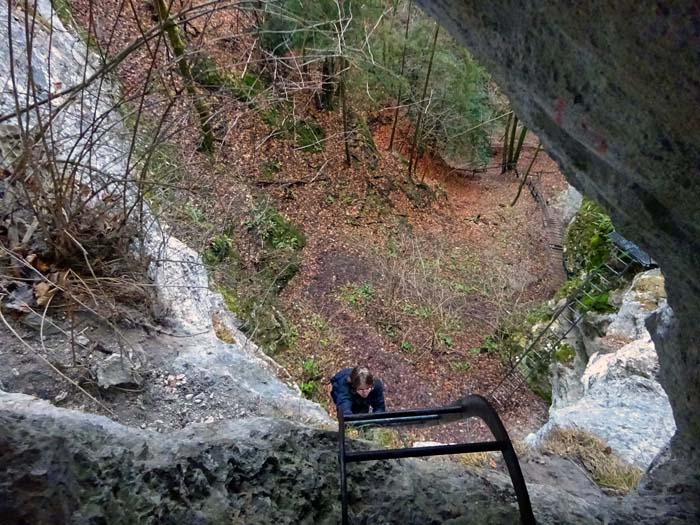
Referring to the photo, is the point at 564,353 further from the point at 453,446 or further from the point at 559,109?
the point at 559,109

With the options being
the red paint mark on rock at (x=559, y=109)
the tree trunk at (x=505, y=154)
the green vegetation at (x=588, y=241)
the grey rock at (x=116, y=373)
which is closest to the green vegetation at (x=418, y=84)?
the tree trunk at (x=505, y=154)

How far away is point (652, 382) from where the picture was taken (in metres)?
4.02

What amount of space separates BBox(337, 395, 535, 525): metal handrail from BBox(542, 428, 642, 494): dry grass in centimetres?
160

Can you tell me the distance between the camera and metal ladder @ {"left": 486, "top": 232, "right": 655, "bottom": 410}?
650 centimetres

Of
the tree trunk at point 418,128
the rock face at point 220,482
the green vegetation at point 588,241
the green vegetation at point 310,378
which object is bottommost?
the rock face at point 220,482

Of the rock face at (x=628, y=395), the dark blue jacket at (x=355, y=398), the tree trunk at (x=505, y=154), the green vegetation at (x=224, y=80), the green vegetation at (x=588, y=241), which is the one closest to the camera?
the green vegetation at (x=224, y=80)

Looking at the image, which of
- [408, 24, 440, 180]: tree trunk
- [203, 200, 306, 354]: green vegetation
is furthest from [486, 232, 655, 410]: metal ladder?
[408, 24, 440, 180]: tree trunk

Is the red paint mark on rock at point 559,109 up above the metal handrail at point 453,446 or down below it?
above

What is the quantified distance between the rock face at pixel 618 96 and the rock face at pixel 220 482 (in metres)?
0.92

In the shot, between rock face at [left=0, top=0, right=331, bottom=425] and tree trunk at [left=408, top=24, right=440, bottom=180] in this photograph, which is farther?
tree trunk at [left=408, top=24, right=440, bottom=180]

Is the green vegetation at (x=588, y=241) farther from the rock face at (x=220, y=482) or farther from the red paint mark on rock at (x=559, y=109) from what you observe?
the red paint mark on rock at (x=559, y=109)

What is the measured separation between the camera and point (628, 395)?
3.98 metres

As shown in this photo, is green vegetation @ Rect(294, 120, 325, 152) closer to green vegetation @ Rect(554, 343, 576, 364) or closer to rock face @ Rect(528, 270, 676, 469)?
green vegetation @ Rect(554, 343, 576, 364)

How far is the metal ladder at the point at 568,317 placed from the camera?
6.50 m
